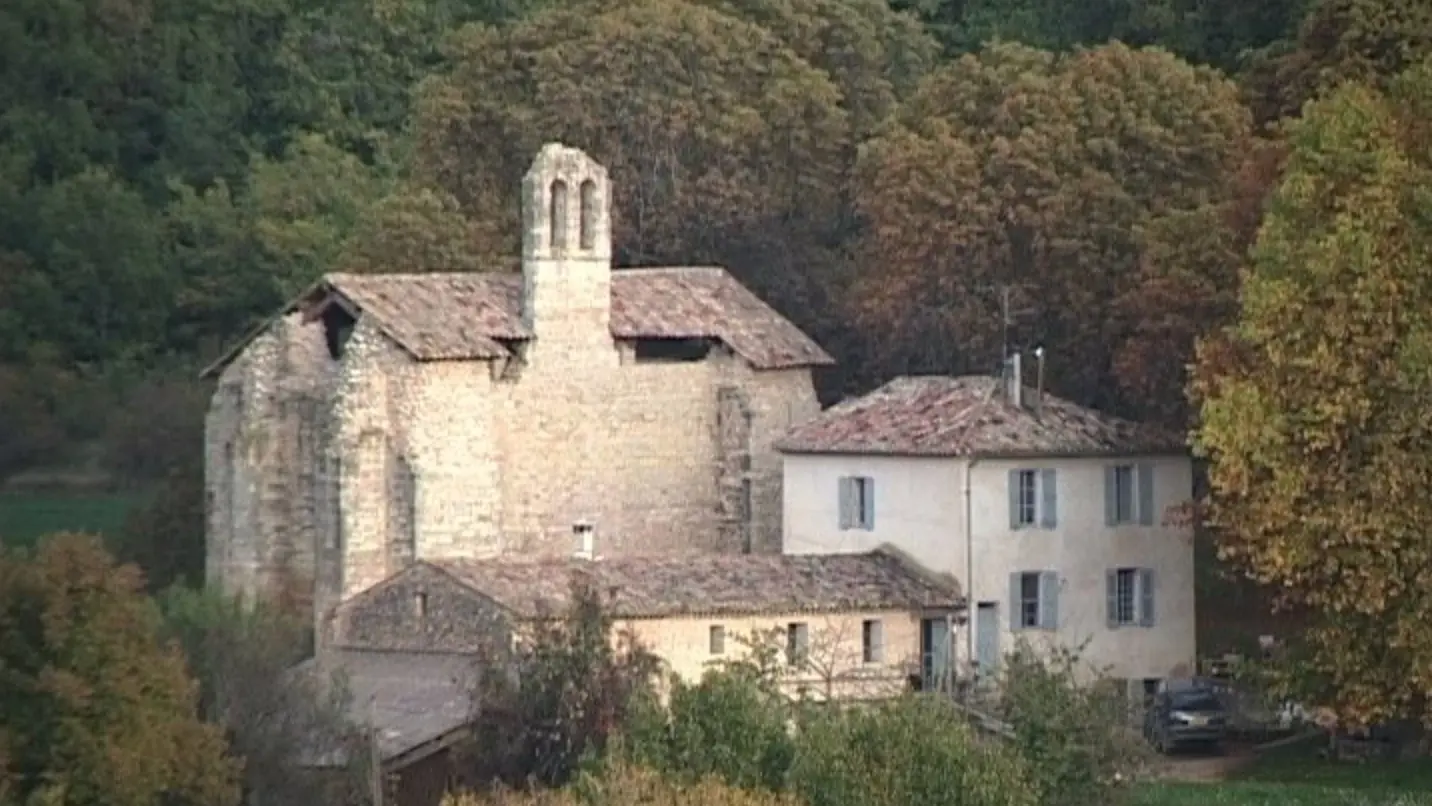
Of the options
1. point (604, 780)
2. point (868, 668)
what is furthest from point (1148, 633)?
point (604, 780)

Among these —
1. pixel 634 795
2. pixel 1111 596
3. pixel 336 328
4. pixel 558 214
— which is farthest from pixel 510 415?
pixel 634 795

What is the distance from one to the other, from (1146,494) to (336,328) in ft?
37.5

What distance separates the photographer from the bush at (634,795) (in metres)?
58.7

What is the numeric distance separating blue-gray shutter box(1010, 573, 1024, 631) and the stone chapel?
5.36 meters

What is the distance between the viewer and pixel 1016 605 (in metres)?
72.8

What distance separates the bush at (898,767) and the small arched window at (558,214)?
1543cm

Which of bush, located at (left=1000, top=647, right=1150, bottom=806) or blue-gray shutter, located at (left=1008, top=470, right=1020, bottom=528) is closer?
bush, located at (left=1000, top=647, right=1150, bottom=806)

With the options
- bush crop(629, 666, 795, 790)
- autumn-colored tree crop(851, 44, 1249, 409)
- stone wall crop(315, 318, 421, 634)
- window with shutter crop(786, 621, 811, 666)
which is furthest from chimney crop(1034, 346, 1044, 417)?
bush crop(629, 666, 795, 790)

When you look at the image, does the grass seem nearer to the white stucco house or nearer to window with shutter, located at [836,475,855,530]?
the white stucco house

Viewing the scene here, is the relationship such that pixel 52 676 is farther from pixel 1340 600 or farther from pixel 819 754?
pixel 1340 600

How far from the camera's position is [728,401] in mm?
77250

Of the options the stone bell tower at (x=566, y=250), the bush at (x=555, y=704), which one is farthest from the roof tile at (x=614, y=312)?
the bush at (x=555, y=704)

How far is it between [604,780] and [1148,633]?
15327mm

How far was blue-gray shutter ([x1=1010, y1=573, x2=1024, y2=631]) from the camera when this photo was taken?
72.8 meters
